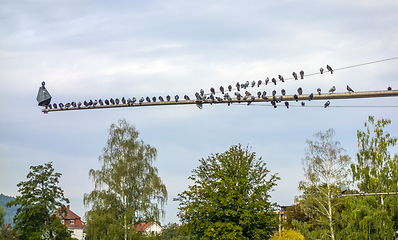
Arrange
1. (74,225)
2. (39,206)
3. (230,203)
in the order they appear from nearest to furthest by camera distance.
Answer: (230,203) → (39,206) → (74,225)

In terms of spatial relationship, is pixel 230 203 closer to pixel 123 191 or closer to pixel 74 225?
pixel 123 191

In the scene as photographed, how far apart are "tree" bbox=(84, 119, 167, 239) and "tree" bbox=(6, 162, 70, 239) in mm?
3251

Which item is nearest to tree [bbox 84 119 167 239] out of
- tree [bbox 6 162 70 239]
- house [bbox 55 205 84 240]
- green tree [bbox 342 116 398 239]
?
tree [bbox 6 162 70 239]

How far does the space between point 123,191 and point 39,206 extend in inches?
321

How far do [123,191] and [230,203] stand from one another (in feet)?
60.0

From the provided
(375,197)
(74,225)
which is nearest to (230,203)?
(375,197)

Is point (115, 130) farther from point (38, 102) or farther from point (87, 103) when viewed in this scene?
A: point (38, 102)

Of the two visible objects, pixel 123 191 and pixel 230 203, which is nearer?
pixel 230 203

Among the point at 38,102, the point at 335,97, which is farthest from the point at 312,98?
the point at 38,102

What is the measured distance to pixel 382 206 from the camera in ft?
131

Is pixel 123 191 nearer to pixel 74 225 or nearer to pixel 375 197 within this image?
pixel 375 197

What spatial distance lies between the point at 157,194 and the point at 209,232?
56.0ft

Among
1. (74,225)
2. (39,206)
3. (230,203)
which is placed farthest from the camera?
(74,225)

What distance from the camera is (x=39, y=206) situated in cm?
4509
